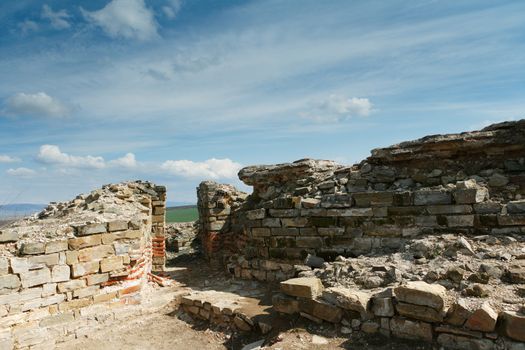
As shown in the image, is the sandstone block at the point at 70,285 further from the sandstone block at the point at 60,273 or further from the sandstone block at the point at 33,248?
the sandstone block at the point at 33,248

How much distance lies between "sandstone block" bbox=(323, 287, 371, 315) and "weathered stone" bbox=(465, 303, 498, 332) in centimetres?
107

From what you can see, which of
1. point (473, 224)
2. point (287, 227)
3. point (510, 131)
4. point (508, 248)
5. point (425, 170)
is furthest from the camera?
point (287, 227)

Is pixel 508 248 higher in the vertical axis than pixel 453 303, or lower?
higher

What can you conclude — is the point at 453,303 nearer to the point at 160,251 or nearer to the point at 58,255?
the point at 58,255

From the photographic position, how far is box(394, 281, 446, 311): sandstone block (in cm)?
358

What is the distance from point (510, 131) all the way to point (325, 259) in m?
4.04

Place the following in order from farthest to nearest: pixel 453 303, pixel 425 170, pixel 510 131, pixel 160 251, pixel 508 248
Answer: pixel 160 251 < pixel 425 170 < pixel 510 131 < pixel 508 248 < pixel 453 303

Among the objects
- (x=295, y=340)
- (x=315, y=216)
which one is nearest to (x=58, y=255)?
(x=295, y=340)

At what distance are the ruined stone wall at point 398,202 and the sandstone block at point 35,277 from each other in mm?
4108

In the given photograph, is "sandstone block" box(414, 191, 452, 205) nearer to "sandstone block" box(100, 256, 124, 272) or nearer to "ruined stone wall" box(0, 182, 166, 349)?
"ruined stone wall" box(0, 182, 166, 349)

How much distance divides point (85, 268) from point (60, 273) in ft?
1.27

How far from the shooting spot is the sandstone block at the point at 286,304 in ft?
15.8

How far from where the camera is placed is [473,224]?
5.47 m

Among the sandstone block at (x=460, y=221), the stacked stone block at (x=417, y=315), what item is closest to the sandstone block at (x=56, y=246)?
the stacked stone block at (x=417, y=315)
